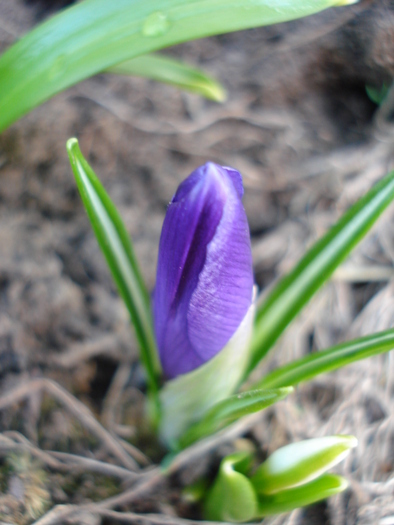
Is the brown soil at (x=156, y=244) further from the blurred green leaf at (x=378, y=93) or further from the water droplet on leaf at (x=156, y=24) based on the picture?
the water droplet on leaf at (x=156, y=24)

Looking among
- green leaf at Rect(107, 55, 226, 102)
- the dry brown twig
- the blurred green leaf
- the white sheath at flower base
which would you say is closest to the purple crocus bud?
the white sheath at flower base

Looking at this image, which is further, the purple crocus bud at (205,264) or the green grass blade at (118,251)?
the green grass blade at (118,251)

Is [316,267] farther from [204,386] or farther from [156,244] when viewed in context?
[156,244]

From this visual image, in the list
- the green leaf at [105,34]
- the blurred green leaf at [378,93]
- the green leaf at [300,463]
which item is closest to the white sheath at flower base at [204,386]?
the green leaf at [300,463]

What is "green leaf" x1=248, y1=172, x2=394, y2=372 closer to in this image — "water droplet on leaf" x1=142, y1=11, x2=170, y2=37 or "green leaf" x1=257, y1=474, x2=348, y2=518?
"green leaf" x1=257, y1=474, x2=348, y2=518

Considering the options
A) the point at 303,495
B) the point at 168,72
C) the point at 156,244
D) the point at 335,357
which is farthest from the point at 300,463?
the point at 168,72
